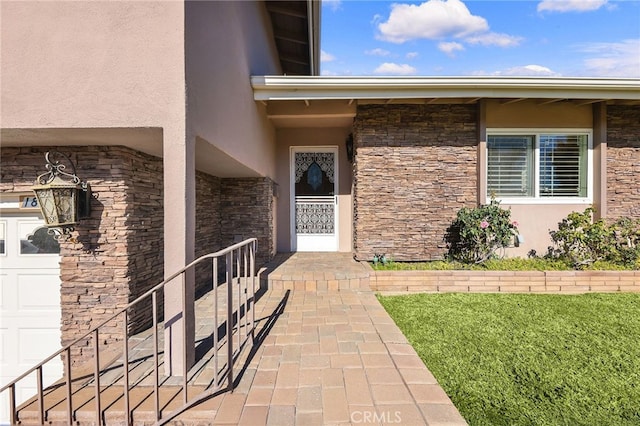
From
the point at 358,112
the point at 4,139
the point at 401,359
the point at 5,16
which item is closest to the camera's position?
the point at 5,16

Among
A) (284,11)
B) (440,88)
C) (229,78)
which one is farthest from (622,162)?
(284,11)

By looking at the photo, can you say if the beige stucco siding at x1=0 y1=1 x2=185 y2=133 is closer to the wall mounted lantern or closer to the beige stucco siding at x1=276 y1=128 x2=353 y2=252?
the wall mounted lantern

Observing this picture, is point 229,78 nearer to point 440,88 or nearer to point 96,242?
point 96,242

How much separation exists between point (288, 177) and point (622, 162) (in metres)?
7.15

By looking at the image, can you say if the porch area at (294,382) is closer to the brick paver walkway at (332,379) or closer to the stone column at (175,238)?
the brick paver walkway at (332,379)

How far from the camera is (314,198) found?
789 cm

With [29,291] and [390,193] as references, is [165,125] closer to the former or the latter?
[29,291]

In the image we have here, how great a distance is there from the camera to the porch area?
2.18 m

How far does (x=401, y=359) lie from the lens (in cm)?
281

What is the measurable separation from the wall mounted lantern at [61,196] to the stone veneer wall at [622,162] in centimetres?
893

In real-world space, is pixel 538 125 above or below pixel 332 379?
above

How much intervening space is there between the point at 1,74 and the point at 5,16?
483mm

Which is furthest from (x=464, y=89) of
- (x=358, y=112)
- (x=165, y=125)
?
(x=165, y=125)

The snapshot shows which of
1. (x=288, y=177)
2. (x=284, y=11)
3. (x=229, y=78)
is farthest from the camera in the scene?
(x=288, y=177)
